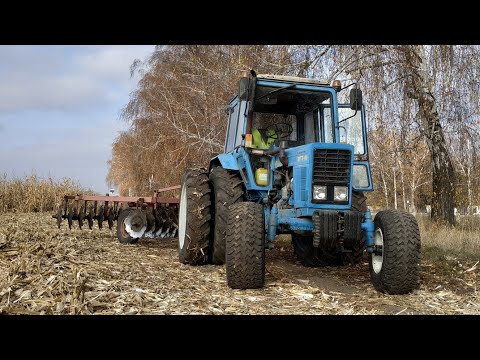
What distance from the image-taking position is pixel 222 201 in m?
5.90

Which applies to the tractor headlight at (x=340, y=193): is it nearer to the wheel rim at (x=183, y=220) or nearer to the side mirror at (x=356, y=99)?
the side mirror at (x=356, y=99)

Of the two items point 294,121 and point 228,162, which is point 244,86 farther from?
point 294,121

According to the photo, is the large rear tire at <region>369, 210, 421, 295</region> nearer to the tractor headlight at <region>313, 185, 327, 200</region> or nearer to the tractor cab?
the tractor headlight at <region>313, 185, 327, 200</region>

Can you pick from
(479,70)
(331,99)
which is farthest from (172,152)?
(331,99)

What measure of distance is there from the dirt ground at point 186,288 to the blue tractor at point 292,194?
25cm

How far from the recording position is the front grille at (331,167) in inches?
206

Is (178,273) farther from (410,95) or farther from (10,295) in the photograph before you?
(410,95)

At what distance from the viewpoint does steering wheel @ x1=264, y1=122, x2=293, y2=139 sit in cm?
668

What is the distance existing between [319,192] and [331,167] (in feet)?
1.02

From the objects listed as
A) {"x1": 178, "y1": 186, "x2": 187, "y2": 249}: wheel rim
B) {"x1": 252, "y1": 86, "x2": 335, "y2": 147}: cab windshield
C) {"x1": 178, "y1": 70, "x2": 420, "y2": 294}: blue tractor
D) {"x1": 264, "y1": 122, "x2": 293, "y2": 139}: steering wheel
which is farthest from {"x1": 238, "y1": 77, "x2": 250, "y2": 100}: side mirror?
{"x1": 178, "y1": 186, "x2": 187, "y2": 249}: wheel rim

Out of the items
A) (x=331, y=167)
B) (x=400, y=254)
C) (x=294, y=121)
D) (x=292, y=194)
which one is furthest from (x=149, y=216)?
(x=400, y=254)

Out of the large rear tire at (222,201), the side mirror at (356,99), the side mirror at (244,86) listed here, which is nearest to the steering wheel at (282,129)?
the large rear tire at (222,201)

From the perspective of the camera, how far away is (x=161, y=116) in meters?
19.6

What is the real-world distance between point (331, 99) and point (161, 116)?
46.0ft
